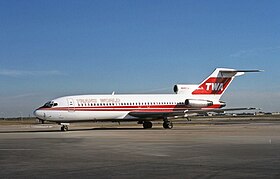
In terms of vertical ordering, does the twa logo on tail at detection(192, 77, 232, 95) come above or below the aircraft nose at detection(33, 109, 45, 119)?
above

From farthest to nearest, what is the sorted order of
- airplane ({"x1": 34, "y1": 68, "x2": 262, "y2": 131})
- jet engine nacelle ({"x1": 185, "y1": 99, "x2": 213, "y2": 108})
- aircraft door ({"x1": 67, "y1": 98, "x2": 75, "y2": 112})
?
jet engine nacelle ({"x1": 185, "y1": 99, "x2": 213, "y2": 108}) < aircraft door ({"x1": 67, "y1": 98, "x2": 75, "y2": 112}) < airplane ({"x1": 34, "y1": 68, "x2": 262, "y2": 131})

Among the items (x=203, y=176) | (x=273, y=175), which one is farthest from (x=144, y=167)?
(x=273, y=175)

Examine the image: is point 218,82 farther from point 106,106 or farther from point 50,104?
point 50,104

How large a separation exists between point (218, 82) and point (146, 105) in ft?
28.4

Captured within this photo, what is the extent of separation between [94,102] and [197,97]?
11314mm

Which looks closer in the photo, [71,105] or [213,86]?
[71,105]

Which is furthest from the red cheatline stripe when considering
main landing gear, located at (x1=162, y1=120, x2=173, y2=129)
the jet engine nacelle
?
main landing gear, located at (x1=162, y1=120, x2=173, y2=129)

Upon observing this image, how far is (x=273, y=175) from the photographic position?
10266 millimetres

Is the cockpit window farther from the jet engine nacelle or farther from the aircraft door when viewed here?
the jet engine nacelle

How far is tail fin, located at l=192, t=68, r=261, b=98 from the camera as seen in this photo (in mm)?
45906

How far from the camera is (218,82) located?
152ft

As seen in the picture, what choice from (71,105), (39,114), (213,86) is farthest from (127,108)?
(213,86)

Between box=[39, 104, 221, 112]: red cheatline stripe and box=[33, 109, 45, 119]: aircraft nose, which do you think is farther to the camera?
box=[39, 104, 221, 112]: red cheatline stripe

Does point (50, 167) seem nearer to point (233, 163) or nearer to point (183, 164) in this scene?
point (183, 164)
